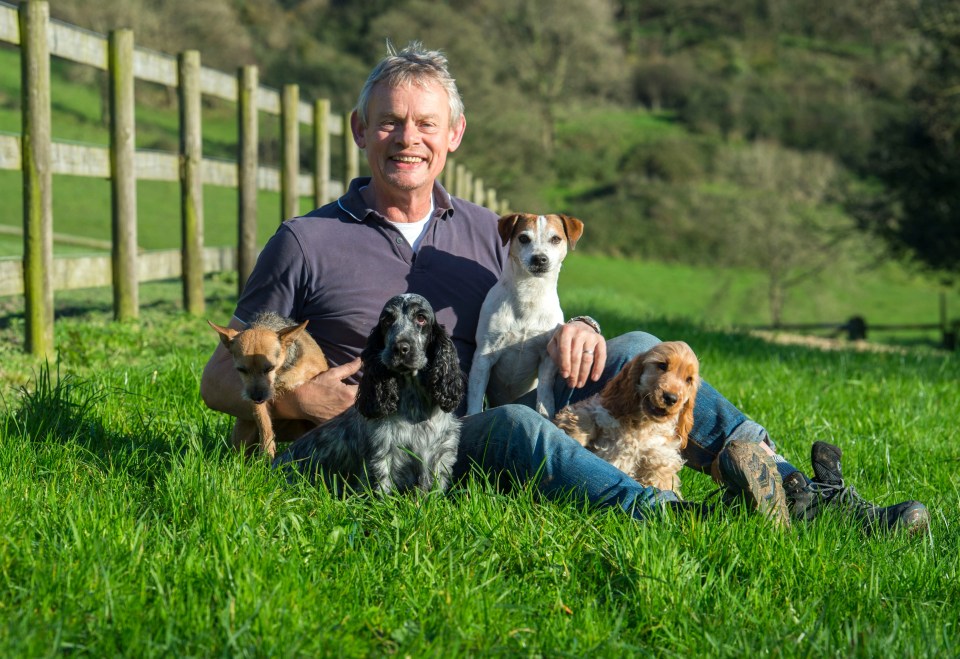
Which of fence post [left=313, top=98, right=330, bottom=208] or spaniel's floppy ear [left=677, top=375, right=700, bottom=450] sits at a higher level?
fence post [left=313, top=98, right=330, bottom=208]

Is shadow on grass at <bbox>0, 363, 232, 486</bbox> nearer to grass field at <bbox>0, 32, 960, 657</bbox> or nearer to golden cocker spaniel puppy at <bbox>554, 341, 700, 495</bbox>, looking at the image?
grass field at <bbox>0, 32, 960, 657</bbox>

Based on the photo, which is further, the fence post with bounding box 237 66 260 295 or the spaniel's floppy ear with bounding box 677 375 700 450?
the fence post with bounding box 237 66 260 295

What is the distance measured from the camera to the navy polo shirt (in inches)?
172

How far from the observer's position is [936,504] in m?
4.61

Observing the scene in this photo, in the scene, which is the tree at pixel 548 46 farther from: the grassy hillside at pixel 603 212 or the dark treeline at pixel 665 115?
the grassy hillside at pixel 603 212

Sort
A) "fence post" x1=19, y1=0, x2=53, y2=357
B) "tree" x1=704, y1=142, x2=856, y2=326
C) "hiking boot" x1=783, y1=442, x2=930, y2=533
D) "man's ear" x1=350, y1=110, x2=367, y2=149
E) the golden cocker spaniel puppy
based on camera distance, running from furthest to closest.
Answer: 1. "tree" x1=704, y1=142, x2=856, y2=326
2. "fence post" x1=19, y1=0, x2=53, y2=357
3. "man's ear" x1=350, y1=110, x2=367, y2=149
4. the golden cocker spaniel puppy
5. "hiking boot" x1=783, y1=442, x2=930, y2=533

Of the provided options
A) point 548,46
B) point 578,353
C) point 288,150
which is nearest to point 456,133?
point 578,353

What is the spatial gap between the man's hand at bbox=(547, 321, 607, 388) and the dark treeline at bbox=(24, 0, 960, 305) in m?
18.8

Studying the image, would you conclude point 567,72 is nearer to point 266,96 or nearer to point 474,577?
point 266,96

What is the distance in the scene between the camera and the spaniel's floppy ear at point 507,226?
4.91m

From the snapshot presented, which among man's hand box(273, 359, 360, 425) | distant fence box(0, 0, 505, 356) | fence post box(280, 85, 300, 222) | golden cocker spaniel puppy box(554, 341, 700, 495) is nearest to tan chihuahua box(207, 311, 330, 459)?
man's hand box(273, 359, 360, 425)

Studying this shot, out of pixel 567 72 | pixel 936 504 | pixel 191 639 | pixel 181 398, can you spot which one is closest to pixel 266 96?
pixel 181 398

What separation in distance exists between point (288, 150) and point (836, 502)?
9870 mm

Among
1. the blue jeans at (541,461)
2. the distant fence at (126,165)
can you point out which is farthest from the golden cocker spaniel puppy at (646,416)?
the distant fence at (126,165)
